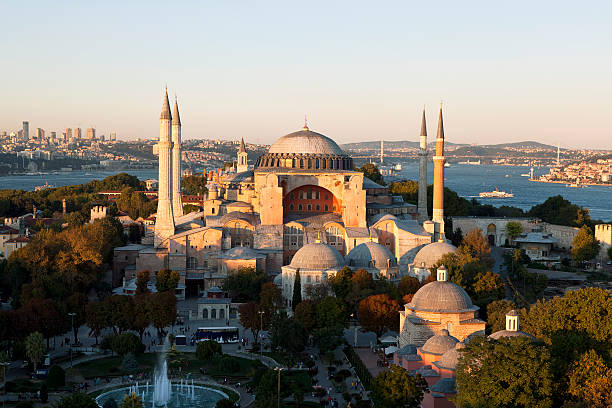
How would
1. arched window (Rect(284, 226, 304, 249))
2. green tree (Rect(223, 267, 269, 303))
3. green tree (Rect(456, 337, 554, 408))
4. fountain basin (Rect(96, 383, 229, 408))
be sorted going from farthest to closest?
arched window (Rect(284, 226, 304, 249)) → green tree (Rect(223, 267, 269, 303)) → fountain basin (Rect(96, 383, 229, 408)) → green tree (Rect(456, 337, 554, 408))

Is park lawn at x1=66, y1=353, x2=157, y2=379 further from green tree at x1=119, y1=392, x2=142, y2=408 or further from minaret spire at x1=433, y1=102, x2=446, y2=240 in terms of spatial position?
minaret spire at x1=433, y1=102, x2=446, y2=240

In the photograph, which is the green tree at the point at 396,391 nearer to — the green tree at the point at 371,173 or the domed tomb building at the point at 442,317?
the domed tomb building at the point at 442,317

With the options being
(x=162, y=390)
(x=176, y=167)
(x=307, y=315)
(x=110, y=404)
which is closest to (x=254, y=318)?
(x=307, y=315)

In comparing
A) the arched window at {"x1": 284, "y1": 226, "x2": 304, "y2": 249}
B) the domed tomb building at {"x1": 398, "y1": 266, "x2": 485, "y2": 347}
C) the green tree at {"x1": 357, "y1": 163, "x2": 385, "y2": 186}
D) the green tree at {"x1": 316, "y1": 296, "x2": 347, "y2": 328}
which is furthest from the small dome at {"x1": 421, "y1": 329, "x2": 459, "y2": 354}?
the green tree at {"x1": 357, "y1": 163, "x2": 385, "y2": 186}

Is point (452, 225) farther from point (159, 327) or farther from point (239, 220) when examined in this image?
point (159, 327)

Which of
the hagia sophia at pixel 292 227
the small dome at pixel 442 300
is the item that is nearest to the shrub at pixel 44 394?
the small dome at pixel 442 300

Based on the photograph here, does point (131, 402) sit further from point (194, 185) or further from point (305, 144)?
point (194, 185)
